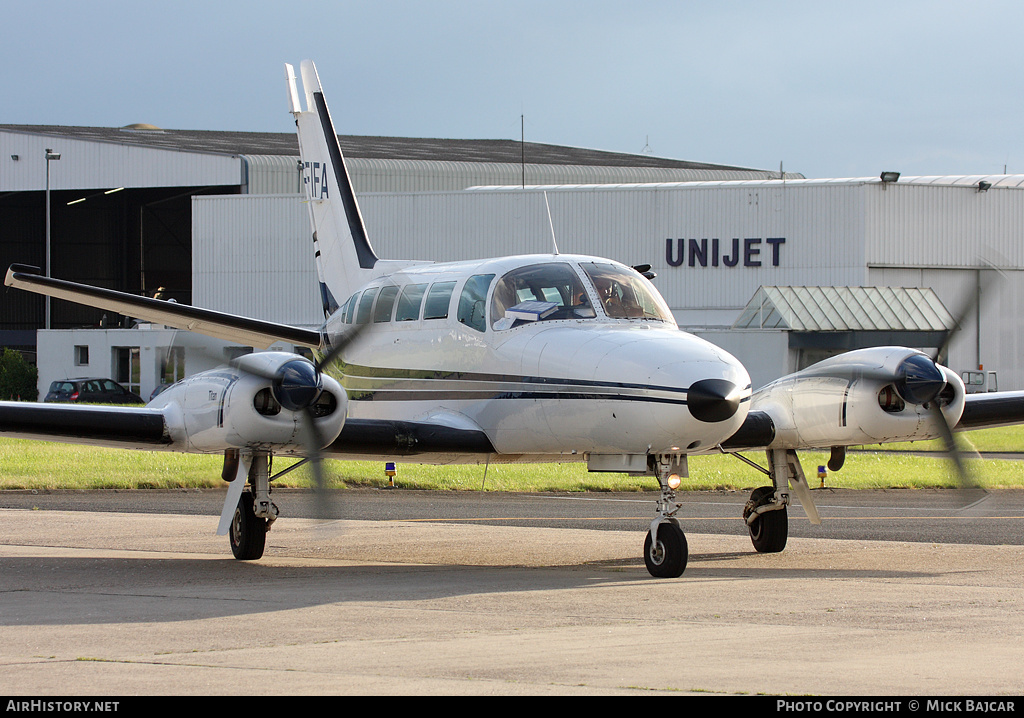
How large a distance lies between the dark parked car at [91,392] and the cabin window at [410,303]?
129ft

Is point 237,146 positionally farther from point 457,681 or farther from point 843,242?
point 457,681

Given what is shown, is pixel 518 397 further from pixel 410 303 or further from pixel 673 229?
pixel 673 229

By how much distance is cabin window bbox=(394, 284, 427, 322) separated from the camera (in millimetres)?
13312

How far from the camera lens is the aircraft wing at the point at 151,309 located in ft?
43.0

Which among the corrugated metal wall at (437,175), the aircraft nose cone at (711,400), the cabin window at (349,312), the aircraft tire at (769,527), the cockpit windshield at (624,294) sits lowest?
the aircraft tire at (769,527)

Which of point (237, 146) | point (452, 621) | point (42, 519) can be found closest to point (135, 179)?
point (237, 146)

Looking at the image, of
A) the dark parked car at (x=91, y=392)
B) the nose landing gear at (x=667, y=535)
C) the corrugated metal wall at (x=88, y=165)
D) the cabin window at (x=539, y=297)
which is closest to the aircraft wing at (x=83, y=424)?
the cabin window at (x=539, y=297)

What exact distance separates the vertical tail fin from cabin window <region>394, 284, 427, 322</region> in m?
3.18

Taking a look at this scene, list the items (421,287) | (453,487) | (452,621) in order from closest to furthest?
1. (452,621)
2. (421,287)
3. (453,487)

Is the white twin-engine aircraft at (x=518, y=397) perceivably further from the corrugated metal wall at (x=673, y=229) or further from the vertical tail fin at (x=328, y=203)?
the corrugated metal wall at (x=673, y=229)

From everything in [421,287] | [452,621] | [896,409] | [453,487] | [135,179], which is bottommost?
[453,487]

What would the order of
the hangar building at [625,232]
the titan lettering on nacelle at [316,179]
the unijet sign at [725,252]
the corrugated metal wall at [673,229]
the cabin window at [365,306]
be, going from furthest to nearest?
the unijet sign at [725,252] < the corrugated metal wall at [673,229] < the hangar building at [625,232] < the titan lettering on nacelle at [316,179] < the cabin window at [365,306]
